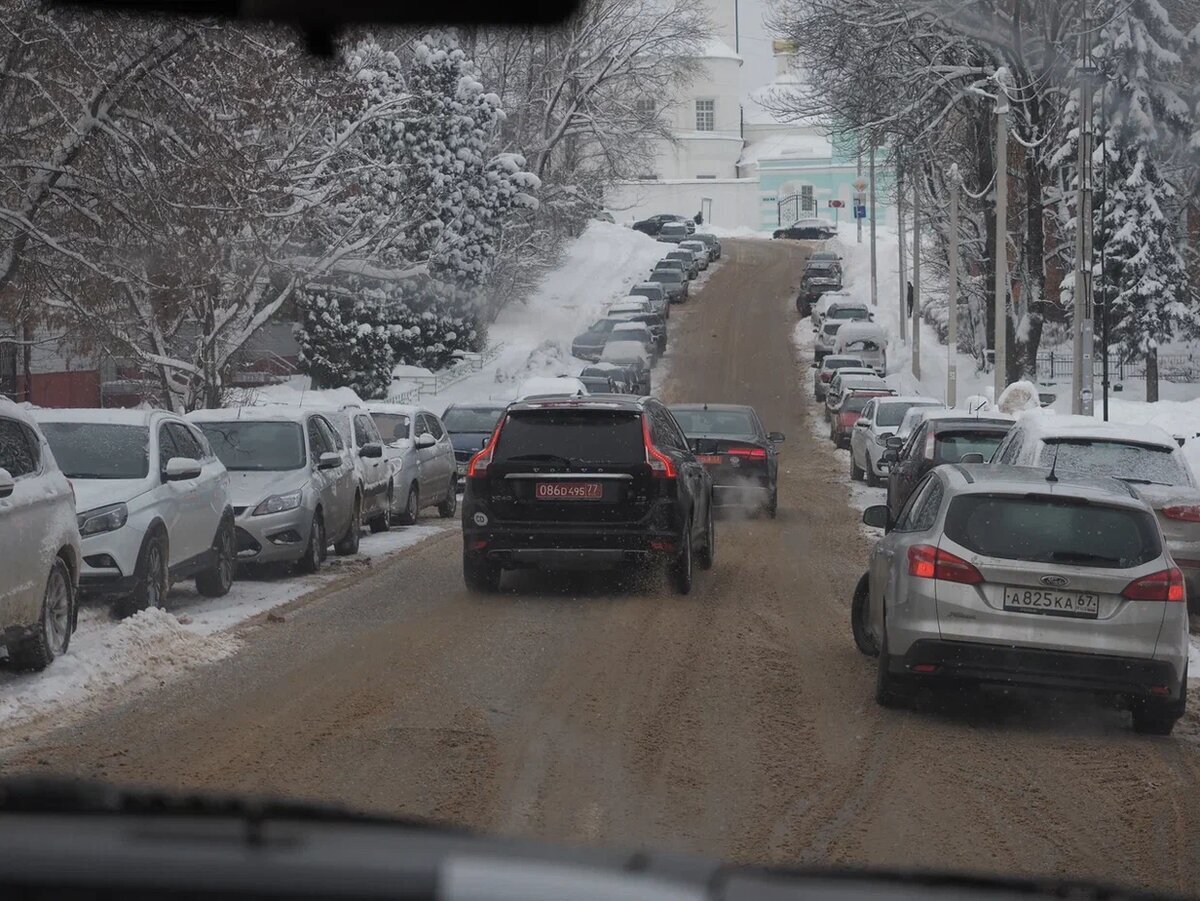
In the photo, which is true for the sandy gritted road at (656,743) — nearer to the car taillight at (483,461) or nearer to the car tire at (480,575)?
the car tire at (480,575)

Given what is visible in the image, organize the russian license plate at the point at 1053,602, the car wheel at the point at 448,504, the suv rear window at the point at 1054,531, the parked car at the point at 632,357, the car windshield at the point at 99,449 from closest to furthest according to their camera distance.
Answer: the russian license plate at the point at 1053,602, the suv rear window at the point at 1054,531, the car windshield at the point at 99,449, the car wheel at the point at 448,504, the parked car at the point at 632,357

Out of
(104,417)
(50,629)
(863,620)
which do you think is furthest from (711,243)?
(50,629)

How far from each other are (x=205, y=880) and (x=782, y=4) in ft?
→ 139

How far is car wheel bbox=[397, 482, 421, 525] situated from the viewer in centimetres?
2317

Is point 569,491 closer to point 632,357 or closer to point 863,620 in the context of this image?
point 863,620

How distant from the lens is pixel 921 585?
9.58 meters

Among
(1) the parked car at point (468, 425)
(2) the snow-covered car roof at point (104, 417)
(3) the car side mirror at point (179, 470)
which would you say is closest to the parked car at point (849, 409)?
(1) the parked car at point (468, 425)

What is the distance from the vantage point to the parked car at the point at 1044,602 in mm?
9250

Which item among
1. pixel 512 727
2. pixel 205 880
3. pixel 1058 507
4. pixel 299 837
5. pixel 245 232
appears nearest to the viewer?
pixel 205 880

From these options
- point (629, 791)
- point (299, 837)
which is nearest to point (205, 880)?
point (299, 837)

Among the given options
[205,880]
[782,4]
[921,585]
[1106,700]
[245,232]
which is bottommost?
[1106,700]

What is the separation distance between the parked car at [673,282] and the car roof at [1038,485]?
64777 millimetres

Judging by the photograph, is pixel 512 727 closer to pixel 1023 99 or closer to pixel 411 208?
pixel 411 208

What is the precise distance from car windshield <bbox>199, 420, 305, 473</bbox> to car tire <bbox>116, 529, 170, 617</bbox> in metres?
3.96
